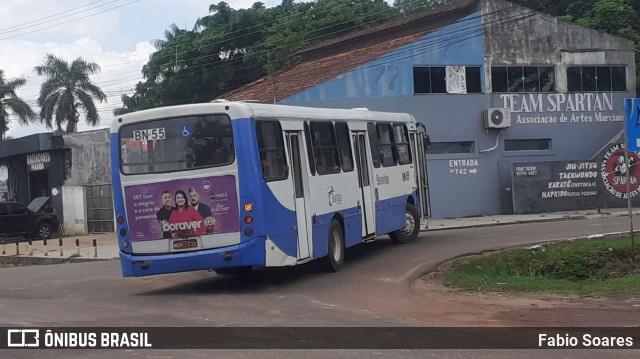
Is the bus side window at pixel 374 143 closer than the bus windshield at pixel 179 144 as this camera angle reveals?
No

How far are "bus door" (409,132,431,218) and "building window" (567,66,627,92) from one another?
15.1 m

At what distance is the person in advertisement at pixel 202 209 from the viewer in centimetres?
1283

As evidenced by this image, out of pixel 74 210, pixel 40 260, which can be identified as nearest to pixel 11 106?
pixel 74 210

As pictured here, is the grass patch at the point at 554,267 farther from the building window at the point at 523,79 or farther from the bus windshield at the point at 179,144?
the building window at the point at 523,79

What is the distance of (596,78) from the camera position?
111ft

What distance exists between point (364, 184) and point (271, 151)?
3768mm

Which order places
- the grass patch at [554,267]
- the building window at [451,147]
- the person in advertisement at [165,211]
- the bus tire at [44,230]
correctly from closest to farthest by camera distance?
1. the person in advertisement at [165,211]
2. the grass patch at [554,267]
3. the building window at [451,147]
4. the bus tire at [44,230]

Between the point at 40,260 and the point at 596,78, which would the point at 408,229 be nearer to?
the point at 40,260

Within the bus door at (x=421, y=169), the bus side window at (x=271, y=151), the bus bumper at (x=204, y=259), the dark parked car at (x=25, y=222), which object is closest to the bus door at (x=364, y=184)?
the bus side window at (x=271, y=151)

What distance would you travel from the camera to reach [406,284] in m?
13.9

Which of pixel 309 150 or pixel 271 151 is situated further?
pixel 309 150

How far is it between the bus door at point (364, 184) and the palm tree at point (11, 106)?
46250 mm

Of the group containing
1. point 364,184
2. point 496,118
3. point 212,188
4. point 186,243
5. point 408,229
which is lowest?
point 408,229

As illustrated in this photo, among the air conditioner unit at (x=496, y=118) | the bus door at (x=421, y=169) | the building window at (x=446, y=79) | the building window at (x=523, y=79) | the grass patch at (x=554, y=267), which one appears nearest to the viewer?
the grass patch at (x=554, y=267)
